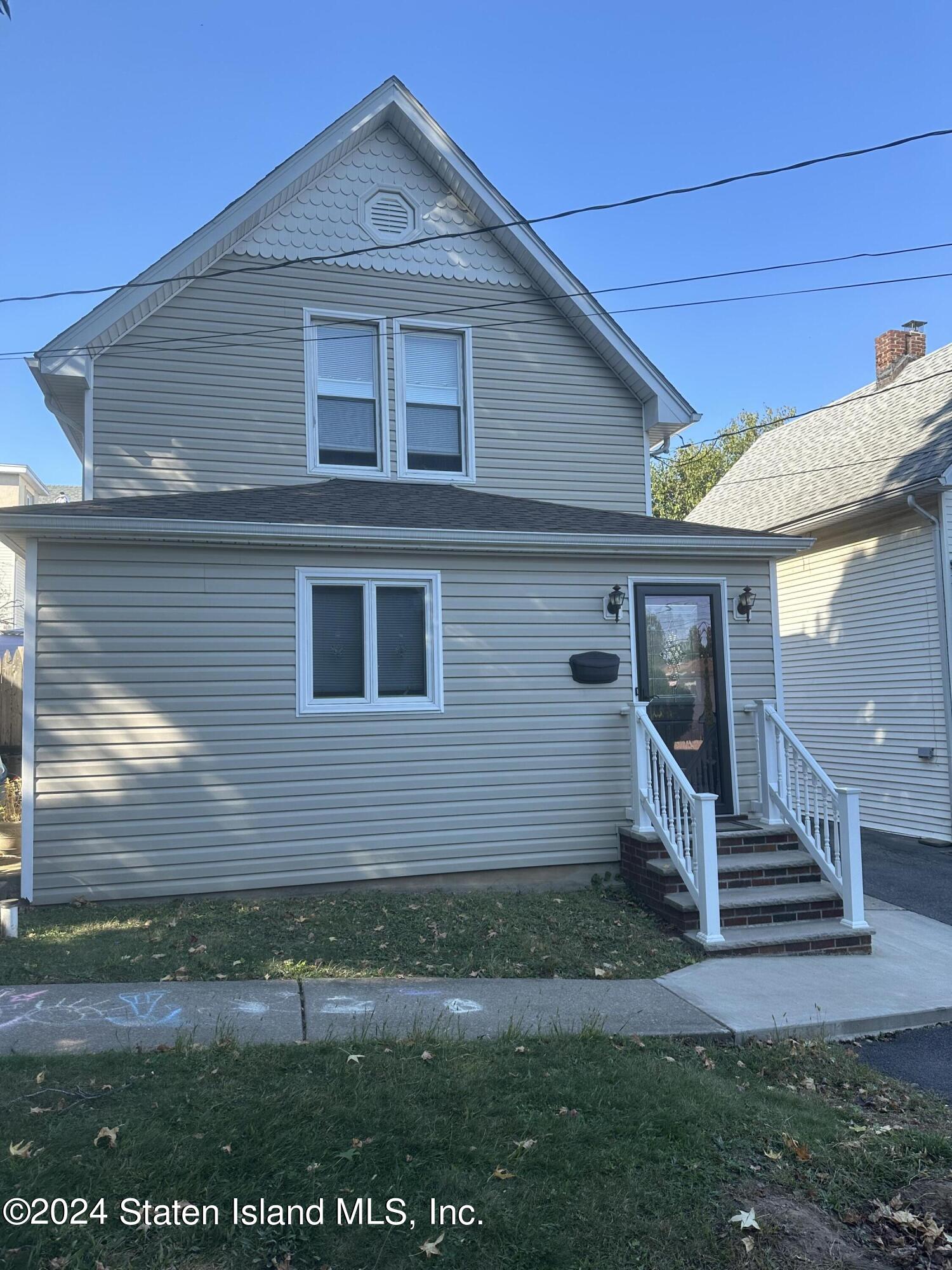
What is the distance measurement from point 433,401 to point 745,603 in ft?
12.6

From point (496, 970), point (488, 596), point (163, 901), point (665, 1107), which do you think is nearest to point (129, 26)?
point (488, 596)

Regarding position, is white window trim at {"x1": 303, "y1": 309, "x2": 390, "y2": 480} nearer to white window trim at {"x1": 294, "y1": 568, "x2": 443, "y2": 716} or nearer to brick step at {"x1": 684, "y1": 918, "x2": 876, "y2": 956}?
white window trim at {"x1": 294, "y1": 568, "x2": 443, "y2": 716}

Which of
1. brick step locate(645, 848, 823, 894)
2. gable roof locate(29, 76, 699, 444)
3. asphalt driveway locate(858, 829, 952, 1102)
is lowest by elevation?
asphalt driveway locate(858, 829, 952, 1102)

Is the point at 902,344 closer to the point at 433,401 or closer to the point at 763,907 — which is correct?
the point at 433,401

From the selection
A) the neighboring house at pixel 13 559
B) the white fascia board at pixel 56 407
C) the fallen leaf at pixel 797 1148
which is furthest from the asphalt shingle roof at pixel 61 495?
the fallen leaf at pixel 797 1148

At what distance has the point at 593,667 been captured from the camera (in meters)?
8.97

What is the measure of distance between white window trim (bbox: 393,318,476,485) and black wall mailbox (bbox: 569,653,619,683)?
2262mm

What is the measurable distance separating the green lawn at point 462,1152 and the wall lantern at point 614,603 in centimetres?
493

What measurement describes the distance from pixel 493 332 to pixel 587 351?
106 centimetres

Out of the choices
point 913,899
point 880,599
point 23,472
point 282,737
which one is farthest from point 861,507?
Answer: point 23,472

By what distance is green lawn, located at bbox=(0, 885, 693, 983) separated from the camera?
6.22 meters

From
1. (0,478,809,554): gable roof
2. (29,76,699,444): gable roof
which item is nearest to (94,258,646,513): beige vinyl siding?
(29,76,699,444): gable roof

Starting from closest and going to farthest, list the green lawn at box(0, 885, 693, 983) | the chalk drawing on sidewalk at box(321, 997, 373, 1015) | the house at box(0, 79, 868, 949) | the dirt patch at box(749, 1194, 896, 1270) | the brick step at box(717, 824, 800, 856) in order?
the dirt patch at box(749, 1194, 896, 1270), the chalk drawing on sidewalk at box(321, 997, 373, 1015), the green lawn at box(0, 885, 693, 983), the house at box(0, 79, 868, 949), the brick step at box(717, 824, 800, 856)

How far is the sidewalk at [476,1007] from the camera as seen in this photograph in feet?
16.3
